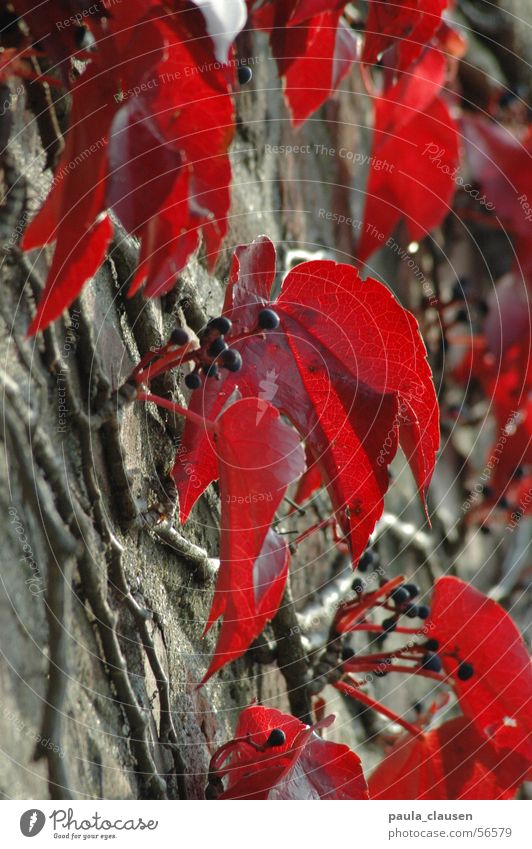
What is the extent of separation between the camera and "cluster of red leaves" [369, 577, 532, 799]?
41 centimetres

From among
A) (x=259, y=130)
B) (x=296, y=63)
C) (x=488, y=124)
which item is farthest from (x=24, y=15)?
(x=488, y=124)

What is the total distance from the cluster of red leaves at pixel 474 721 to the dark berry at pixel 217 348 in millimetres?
193

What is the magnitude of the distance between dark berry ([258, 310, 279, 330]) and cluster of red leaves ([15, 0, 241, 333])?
0.11 feet

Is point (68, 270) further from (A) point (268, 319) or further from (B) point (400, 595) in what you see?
(B) point (400, 595)

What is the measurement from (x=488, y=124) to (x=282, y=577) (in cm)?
50

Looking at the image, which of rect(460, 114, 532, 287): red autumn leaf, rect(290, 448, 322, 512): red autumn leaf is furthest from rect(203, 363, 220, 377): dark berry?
rect(460, 114, 532, 287): red autumn leaf

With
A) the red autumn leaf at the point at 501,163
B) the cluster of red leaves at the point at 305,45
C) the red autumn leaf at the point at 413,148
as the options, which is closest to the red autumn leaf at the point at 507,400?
the red autumn leaf at the point at 501,163

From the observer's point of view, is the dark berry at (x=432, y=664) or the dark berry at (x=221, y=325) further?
the dark berry at (x=432, y=664)

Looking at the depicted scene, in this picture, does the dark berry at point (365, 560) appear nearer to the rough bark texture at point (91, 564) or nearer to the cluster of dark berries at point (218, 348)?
the rough bark texture at point (91, 564)

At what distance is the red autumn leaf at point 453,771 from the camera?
1.36 feet

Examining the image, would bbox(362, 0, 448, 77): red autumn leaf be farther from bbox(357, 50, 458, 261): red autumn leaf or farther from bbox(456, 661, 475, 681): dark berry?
bbox(456, 661, 475, 681): dark berry

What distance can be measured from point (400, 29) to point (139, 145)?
24 cm

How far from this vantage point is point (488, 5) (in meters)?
0.84
